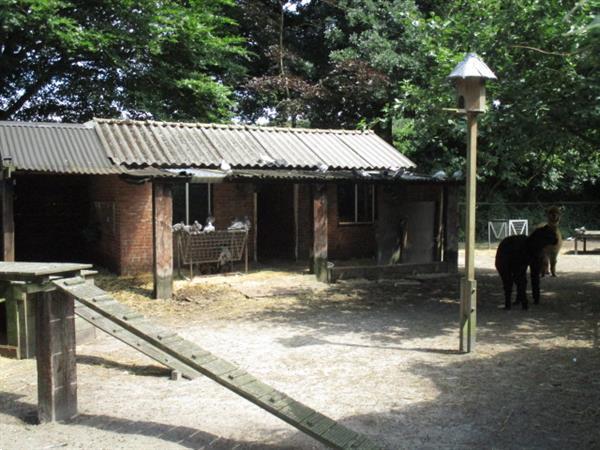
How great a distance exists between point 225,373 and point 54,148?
9365mm

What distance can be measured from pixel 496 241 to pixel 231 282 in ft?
45.3

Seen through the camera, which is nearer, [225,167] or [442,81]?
[442,81]

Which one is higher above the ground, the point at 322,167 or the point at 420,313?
the point at 322,167

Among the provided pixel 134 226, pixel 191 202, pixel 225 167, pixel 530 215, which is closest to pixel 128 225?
pixel 134 226

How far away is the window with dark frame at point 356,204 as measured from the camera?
16.6 meters

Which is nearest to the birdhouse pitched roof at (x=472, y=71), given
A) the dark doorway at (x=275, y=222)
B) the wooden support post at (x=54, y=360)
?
the wooden support post at (x=54, y=360)

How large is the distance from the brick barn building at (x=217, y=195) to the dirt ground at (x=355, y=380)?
2662 mm

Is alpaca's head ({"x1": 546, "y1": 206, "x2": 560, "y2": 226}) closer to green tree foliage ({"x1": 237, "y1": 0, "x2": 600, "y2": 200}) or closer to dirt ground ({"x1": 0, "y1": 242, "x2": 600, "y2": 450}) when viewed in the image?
green tree foliage ({"x1": 237, "y1": 0, "x2": 600, "y2": 200})

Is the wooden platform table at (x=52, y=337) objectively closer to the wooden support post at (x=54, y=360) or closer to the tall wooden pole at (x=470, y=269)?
the wooden support post at (x=54, y=360)

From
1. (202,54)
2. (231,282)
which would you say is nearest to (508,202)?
(202,54)

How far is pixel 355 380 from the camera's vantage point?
5.87 m

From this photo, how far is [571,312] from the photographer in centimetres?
912

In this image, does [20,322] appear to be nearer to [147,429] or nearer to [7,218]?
[147,429]

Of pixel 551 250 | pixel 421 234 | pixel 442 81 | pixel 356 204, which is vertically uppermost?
pixel 442 81
